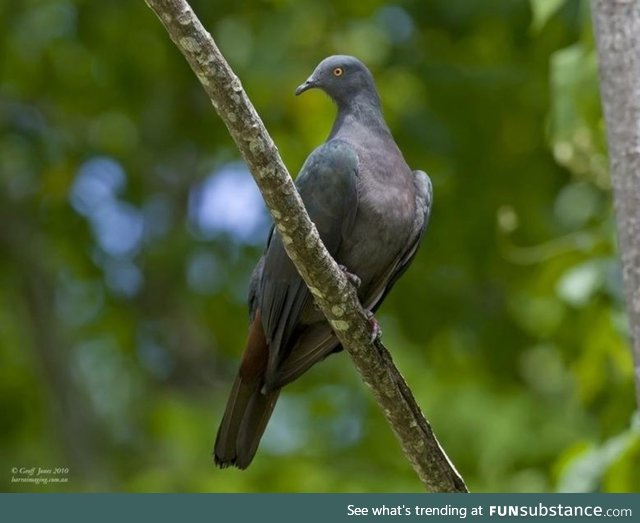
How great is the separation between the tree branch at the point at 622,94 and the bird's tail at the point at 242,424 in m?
1.30

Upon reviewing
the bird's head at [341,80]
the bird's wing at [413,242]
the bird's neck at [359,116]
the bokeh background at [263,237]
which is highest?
the bird's head at [341,80]

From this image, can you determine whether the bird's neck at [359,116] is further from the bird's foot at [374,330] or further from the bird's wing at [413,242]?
the bird's foot at [374,330]

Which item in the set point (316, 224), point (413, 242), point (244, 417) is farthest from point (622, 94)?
point (244, 417)

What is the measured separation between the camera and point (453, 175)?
7078mm

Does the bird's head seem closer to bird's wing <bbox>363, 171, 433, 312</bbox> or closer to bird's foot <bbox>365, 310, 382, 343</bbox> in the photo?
bird's wing <bbox>363, 171, 433, 312</bbox>

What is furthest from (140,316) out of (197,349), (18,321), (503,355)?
(503,355)

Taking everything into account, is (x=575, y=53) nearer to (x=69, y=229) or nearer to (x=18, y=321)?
(x=69, y=229)

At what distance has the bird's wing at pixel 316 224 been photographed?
4.05m

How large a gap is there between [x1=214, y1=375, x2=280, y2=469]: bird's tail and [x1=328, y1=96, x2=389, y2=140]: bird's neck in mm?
942

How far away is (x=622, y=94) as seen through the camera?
Result: 394 cm

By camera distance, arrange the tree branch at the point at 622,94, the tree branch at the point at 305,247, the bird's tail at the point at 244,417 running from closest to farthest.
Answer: the tree branch at the point at 305,247, the tree branch at the point at 622,94, the bird's tail at the point at 244,417

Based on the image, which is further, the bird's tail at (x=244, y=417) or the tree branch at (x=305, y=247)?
the bird's tail at (x=244, y=417)

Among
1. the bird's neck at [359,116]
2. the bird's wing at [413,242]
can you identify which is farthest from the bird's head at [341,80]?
the bird's wing at [413,242]

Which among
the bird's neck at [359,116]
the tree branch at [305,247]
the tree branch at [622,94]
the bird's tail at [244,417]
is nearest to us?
the tree branch at [305,247]
